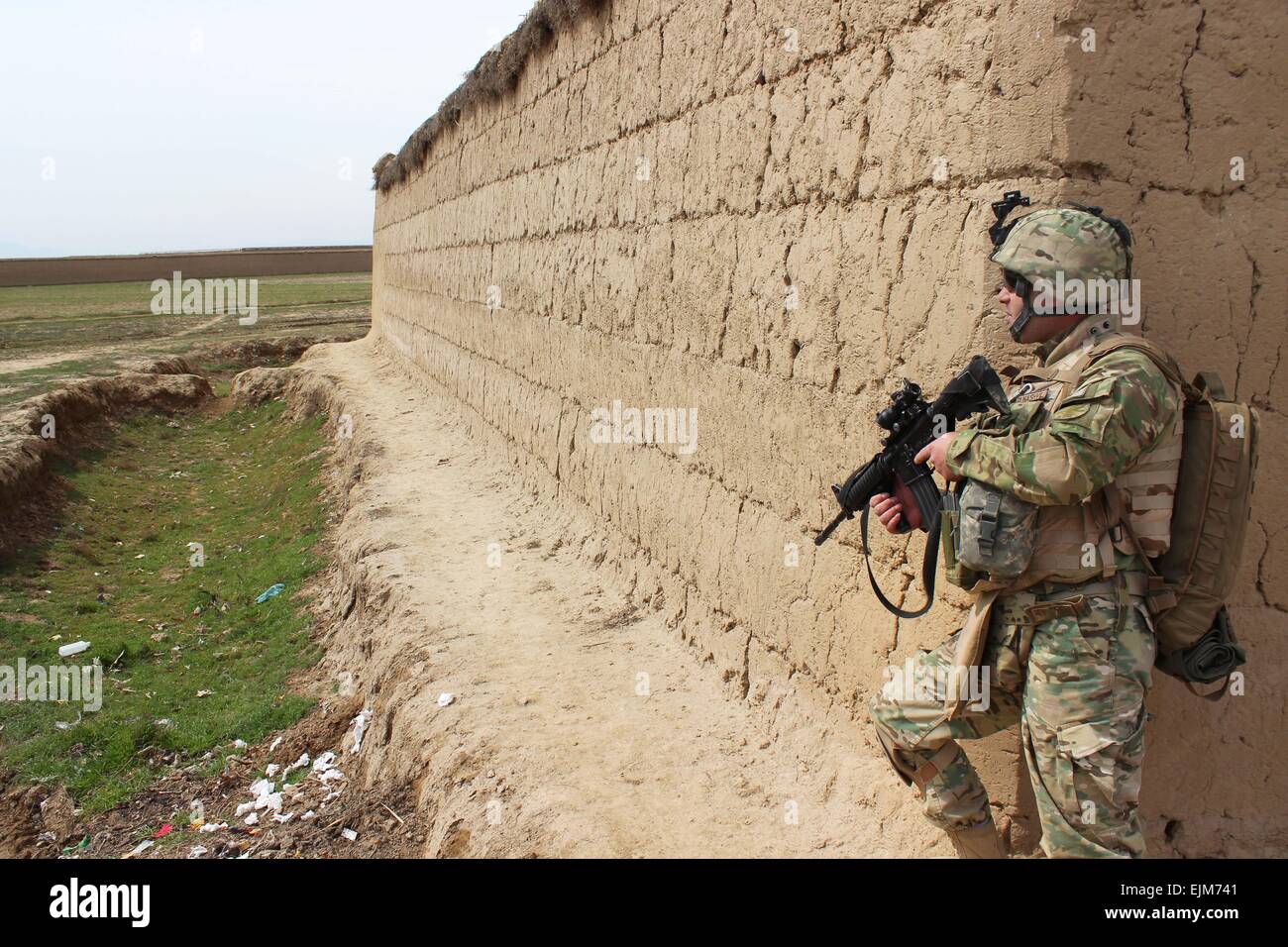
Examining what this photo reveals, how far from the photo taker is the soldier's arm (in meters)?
2.19

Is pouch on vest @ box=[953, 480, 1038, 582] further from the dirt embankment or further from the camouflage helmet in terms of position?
the dirt embankment

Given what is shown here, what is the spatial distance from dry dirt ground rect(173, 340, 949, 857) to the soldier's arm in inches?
56.3

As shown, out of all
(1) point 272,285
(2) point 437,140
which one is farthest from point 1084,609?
(1) point 272,285

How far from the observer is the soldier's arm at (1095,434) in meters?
2.19

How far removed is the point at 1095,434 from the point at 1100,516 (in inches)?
11.8

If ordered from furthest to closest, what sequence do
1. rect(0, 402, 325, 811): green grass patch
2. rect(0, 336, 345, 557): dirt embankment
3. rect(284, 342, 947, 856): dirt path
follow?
rect(0, 336, 345, 557): dirt embankment, rect(0, 402, 325, 811): green grass patch, rect(284, 342, 947, 856): dirt path

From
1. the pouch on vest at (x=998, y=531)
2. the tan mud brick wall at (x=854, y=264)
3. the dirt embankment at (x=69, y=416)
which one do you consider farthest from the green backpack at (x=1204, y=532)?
the dirt embankment at (x=69, y=416)

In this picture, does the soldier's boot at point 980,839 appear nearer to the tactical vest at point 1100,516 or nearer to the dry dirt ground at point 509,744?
the dry dirt ground at point 509,744

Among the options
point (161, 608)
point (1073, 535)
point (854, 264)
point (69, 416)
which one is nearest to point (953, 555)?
point (1073, 535)

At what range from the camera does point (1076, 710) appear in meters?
2.30

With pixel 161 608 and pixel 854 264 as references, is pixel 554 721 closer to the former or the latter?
pixel 854 264

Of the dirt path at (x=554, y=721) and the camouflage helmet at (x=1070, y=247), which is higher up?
the camouflage helmet at (x=1070, y=247)

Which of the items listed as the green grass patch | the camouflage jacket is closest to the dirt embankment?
the green grass patch

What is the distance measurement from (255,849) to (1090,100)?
15.4ft
